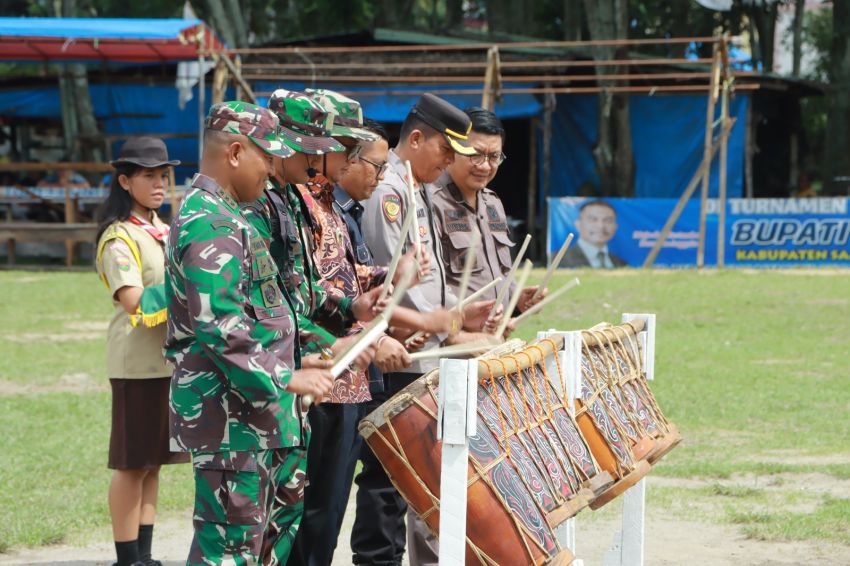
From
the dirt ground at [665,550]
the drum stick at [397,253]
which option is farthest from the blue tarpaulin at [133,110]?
the drum stick at [397,253]

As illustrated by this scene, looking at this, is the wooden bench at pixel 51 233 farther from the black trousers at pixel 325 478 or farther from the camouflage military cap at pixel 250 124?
the camouflage military cap at pixel 250 124

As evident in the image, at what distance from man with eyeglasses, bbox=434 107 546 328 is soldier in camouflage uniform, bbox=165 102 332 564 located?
5.75ft

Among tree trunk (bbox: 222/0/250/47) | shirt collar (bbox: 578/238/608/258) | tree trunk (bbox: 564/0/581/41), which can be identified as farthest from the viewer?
tree trunk (bbox: 564/0/581/41)

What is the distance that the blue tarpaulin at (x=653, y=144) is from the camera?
2264 centimetres

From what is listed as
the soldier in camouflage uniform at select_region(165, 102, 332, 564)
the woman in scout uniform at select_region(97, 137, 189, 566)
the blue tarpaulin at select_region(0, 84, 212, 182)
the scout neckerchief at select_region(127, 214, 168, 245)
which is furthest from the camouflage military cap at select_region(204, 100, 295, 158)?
the blue tarpaulin at select_region(0, 84, 212, 182)

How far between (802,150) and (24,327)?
2011 centimetres

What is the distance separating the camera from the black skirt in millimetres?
5184

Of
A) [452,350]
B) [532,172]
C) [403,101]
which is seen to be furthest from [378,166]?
[532,172]

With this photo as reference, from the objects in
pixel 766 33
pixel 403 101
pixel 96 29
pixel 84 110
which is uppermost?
pixel 766 33

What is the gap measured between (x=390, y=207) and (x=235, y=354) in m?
1.69

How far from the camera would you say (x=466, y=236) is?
5.49 m

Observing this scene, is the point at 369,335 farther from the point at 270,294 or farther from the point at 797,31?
the point at 797,31

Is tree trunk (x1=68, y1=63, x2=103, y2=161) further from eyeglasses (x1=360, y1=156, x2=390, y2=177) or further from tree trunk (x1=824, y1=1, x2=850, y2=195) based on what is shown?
eyeglasses (x1=360, y1=156, x2=390, y2=177)

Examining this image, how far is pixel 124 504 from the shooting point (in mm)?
5215
